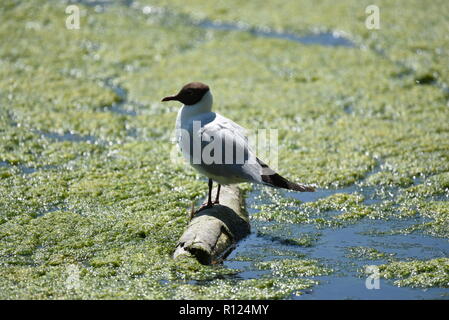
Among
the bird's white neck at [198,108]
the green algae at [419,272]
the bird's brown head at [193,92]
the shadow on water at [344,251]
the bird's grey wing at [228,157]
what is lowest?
the shadow on water at [344,251]

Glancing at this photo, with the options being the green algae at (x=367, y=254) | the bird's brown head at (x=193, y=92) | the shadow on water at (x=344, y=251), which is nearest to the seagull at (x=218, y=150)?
the bird's brown head at (x=193, y=92)

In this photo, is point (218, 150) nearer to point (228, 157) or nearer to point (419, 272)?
point (228, 157)

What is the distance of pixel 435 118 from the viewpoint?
797 centimetres

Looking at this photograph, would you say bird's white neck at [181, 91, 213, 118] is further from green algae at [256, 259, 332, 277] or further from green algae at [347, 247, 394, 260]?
green algae at [347, 247, 394, 260]

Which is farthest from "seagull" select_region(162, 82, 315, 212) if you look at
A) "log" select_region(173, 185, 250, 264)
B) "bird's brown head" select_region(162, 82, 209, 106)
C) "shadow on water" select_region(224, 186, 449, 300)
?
"shadow on water" select_region(224, 186, 449, 300)

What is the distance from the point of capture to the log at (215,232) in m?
4.92

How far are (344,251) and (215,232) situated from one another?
970 millimetres

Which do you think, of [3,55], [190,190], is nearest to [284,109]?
[190,190]

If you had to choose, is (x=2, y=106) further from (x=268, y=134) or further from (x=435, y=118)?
(x=435, y=118)

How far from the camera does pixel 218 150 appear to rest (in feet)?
17.7

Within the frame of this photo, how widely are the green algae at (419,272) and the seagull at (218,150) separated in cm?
97

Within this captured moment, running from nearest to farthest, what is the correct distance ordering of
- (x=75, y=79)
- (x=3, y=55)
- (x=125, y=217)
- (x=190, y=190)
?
(x=125, y=217) → (x=190, y=190) → (x=75, y=79) → (x=3, y=55)

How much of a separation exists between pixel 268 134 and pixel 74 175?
223cm

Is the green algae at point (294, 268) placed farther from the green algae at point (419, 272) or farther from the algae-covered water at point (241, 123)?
the green algae at point (419, 272)
